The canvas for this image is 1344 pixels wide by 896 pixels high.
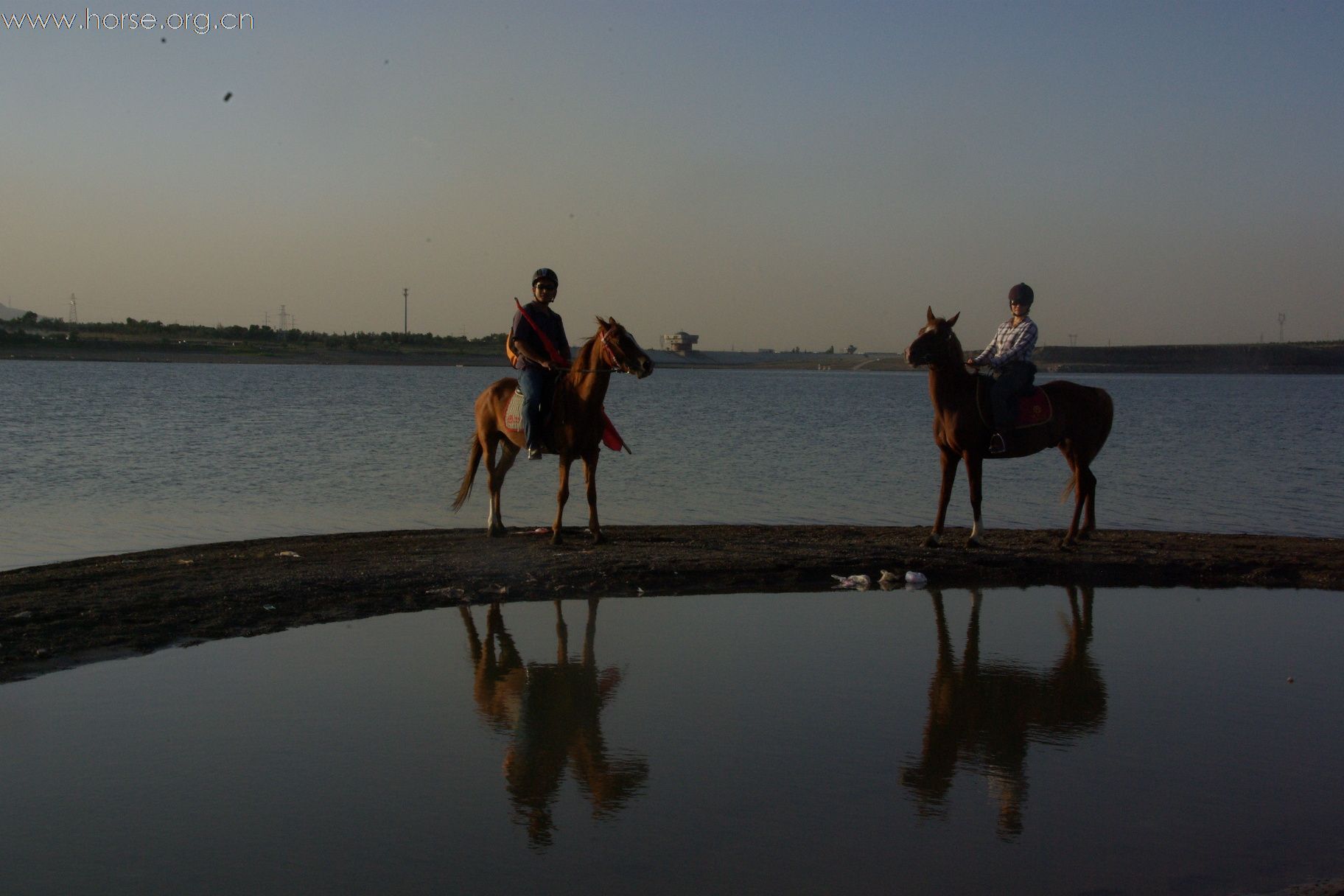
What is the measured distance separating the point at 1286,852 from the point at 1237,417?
5273cm

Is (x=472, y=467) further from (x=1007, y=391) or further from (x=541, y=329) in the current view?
(x=1007, y=391)

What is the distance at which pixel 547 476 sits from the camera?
2002 cm

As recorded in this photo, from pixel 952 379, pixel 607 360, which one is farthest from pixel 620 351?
pixel 952 379

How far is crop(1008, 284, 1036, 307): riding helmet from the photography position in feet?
37.2

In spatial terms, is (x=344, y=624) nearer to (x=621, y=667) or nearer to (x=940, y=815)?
(x=621, y=667)

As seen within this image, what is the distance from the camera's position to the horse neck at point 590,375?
11055mm

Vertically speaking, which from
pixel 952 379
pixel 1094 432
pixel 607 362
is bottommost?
pixel 1094 432

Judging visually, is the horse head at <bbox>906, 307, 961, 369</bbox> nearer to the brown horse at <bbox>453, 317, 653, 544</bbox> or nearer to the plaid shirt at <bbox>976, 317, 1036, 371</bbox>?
the plaid shirt at <bbox>976, 317, 1036, 371</bbox>

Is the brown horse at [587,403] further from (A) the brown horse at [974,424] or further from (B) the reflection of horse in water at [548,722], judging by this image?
(B) the reflection of horse in water at [548,722]

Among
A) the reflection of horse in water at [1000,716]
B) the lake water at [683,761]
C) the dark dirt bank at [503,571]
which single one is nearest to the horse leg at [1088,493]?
the dark dirt bank at [503,571]

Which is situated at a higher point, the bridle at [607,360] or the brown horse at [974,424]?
the bridle at [607,360]

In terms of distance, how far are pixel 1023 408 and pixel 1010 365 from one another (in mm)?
451

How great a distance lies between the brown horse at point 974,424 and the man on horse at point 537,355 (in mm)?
3452

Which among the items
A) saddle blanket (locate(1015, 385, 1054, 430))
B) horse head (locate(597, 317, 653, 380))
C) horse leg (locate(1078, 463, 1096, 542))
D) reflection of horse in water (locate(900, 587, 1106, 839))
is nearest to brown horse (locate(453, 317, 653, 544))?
horse head (locate(597, 317, 653, 380))
